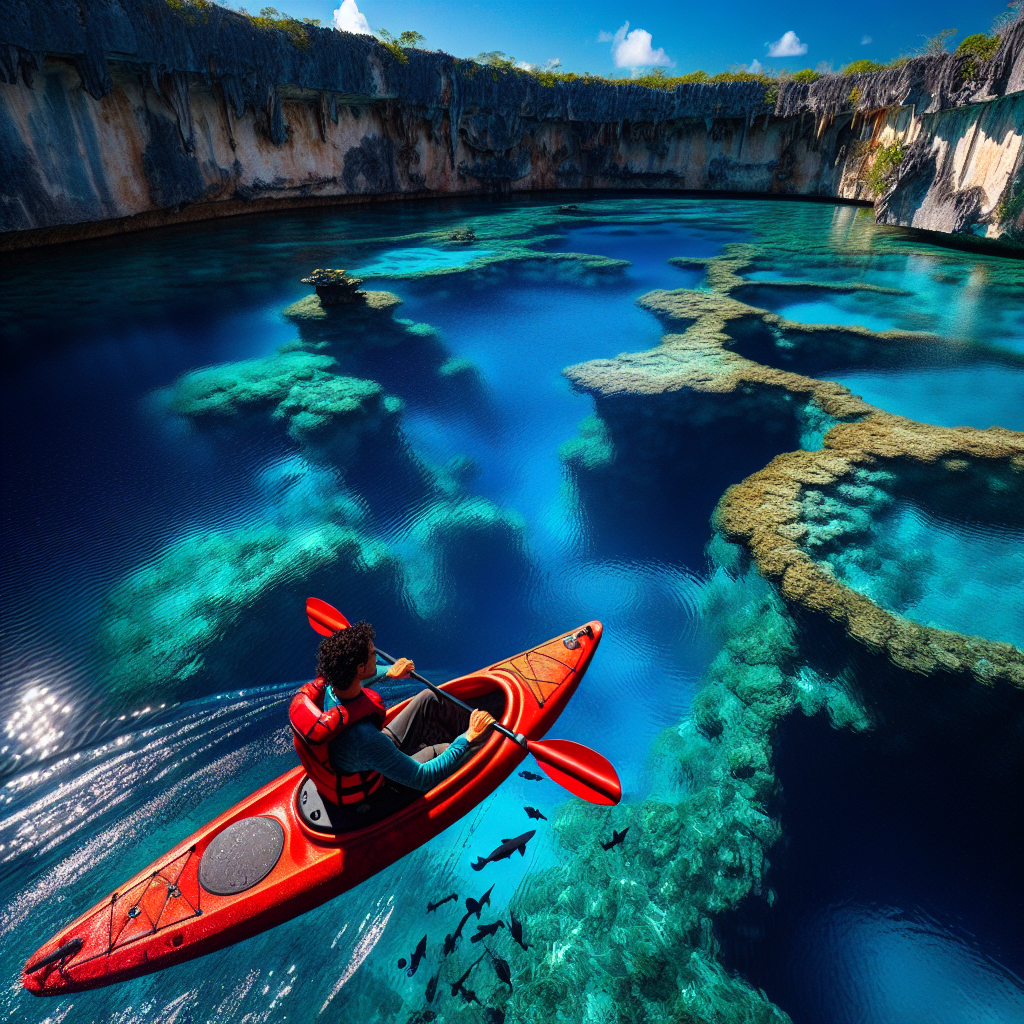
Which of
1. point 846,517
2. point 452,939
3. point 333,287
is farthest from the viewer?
point 333,287

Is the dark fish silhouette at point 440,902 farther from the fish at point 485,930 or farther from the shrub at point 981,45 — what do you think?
the shrub at point 981,45

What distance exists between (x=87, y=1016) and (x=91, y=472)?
17.7ft

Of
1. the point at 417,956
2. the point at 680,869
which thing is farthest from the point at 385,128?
the point at 417,956

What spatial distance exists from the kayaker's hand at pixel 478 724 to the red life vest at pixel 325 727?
58 cm

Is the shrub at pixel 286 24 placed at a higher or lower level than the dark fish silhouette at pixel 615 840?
higher

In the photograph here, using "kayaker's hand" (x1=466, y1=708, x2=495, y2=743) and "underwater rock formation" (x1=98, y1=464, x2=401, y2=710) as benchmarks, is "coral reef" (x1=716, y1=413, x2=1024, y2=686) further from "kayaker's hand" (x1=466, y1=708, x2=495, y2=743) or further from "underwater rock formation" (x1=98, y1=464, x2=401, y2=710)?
"underwater rock formation" (x1=98, y1=464, x2=401, y2=710)

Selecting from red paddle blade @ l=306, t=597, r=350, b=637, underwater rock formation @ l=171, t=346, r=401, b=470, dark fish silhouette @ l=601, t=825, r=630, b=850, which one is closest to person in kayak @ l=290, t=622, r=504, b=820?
dark fish silhouette @ l=601, t=825, r=630, b=850

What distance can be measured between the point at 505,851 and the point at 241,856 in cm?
147

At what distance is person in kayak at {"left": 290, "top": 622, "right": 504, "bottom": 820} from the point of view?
2389 mm

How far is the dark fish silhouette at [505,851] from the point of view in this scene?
333 centimetres

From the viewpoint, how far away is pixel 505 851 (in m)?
3.36

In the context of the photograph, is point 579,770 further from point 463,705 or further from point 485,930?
point 485,930

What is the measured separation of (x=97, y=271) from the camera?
12.3m

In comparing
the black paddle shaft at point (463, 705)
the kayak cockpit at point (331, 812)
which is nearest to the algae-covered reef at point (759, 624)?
the black paddle shaft at point (463, 705)
